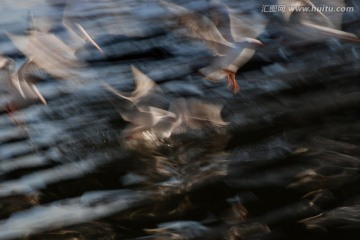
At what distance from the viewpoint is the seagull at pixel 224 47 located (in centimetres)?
427

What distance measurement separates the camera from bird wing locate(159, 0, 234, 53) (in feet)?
14.1

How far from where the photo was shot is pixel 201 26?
176 inches

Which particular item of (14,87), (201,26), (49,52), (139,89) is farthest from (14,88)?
(201,26)

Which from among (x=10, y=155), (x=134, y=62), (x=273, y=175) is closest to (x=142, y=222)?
(x=273, y=175)

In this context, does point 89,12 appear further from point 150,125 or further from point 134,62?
point 150,125

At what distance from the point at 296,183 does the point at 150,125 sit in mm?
838

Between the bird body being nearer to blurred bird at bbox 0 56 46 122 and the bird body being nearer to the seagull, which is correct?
blurred bird at bbox 0 56 46 122

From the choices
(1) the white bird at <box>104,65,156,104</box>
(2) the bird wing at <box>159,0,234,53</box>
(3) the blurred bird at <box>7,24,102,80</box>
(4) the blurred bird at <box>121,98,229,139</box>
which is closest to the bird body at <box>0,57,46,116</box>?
(3) the blurred bird at <box>7,24,102,80</box>

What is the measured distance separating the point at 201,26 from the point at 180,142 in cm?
80

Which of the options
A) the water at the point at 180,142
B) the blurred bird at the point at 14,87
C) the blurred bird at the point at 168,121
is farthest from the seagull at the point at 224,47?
the blurred bird at the point at 14,87

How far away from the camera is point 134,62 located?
4.93 meters

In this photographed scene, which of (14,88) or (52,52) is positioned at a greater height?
(52,52)

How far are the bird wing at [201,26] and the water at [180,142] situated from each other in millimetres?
120

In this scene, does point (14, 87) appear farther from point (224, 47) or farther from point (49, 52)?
point (224, 47)
